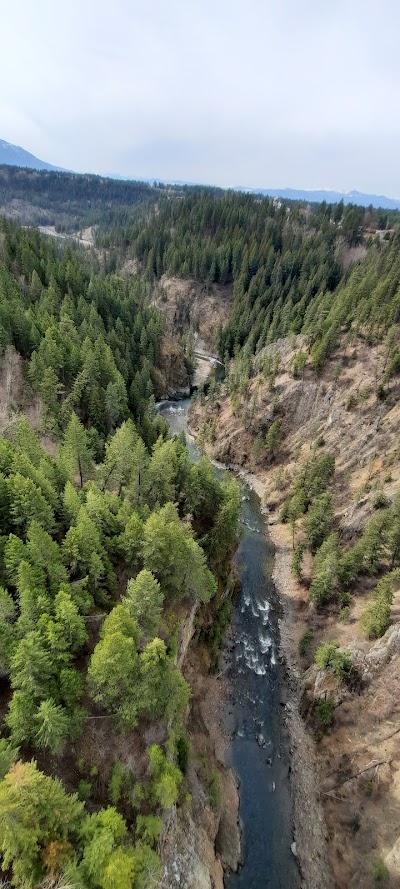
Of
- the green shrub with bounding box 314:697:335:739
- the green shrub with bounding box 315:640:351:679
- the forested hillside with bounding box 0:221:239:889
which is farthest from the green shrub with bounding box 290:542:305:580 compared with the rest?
the green shrub with bounding box 314:697:335:739

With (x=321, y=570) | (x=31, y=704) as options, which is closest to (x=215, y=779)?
(x=31, y=704)

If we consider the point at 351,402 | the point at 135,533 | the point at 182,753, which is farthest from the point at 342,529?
the point at 182,753

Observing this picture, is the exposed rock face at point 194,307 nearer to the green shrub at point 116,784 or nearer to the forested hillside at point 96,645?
the forested hillside at point 96,645

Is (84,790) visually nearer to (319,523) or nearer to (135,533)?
(135,533)

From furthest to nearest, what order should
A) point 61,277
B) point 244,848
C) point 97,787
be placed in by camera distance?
point 61,277 < point 244,848 < point 97,787

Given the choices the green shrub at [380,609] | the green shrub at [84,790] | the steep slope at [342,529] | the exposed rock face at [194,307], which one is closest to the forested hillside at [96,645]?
the green shrub at [84,790]

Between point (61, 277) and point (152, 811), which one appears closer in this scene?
point (152, 811)

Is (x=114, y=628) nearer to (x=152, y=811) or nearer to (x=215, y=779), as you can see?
(x=152, y=811)
